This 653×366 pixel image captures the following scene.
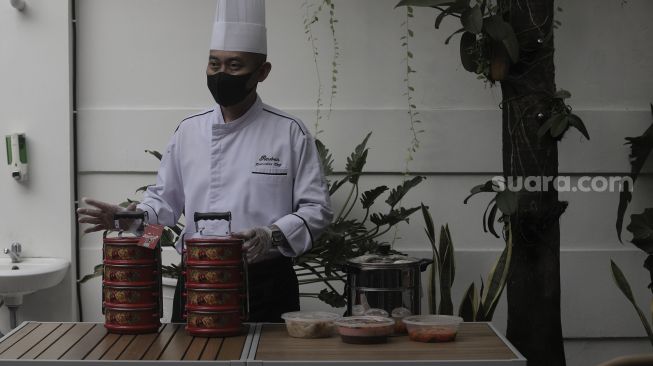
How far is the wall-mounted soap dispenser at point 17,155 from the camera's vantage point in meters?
5.02

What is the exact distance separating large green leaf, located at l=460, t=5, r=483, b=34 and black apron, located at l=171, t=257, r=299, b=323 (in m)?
1.28

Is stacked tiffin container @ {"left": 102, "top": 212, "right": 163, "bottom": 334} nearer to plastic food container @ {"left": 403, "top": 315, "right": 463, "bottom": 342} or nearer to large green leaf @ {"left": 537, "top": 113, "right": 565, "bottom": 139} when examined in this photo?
plastic food container @ {"left": 403, "top": 315, "right": 463, "bottom": 342}

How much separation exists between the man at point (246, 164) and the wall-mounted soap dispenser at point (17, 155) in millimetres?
1895

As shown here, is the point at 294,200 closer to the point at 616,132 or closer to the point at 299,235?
the point at 299,235

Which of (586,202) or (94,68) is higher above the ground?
(94,68)

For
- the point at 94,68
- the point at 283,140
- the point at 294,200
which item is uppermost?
the point at 94,68

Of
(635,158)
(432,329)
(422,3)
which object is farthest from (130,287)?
(635,158)

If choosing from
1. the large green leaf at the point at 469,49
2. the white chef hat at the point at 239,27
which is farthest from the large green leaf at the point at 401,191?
the white chef hat at the point at 239,27

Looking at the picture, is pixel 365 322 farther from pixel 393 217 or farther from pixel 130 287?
pixel 393 217

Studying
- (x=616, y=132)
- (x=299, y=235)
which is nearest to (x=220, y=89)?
(x=299, y=235)

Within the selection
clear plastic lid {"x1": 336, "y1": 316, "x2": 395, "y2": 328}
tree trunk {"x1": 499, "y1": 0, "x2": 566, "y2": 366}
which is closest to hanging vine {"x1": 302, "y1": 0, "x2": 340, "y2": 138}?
tree trunk {"x1": 499, "y1": 0, "x2": 566, "y2": 366}

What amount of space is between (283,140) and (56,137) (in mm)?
2210

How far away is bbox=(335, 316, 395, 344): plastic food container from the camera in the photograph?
8.71 ft

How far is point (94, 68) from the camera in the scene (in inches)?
204
